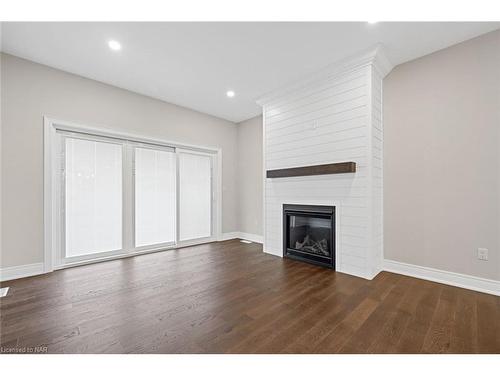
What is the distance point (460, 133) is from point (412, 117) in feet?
1.82

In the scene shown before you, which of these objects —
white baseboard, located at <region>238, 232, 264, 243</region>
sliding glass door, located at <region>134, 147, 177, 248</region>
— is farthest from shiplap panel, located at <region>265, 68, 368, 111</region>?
white baseboard, located at <region>238, 232, 264, 243</region>

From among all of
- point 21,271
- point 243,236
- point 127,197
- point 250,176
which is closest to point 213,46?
point 127,197

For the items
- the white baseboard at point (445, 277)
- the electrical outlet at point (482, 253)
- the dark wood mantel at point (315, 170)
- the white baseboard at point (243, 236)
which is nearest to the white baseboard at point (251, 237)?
the white baseboard at point (243, 236)

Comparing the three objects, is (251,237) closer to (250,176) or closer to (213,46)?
(250,176)

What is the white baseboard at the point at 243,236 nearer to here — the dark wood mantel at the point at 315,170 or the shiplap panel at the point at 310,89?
the dark wood mantel at the point at 315,170

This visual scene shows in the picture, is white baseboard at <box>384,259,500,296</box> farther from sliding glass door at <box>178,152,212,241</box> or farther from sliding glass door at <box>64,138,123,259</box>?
sliding glass door at <box>64,138,123,259</box>

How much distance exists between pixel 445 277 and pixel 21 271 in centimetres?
537

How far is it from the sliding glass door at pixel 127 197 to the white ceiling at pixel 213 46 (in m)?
1.14

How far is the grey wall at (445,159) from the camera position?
2.52m

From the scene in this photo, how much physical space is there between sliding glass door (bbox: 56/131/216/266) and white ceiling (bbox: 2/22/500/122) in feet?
3.73

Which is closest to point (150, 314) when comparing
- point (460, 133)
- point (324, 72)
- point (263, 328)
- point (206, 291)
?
point (206, 291)

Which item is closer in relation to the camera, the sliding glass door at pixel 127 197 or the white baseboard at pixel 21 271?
the white baseboard at pixel 21 271

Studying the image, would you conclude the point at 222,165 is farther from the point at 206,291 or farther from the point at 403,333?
the point at 403,333

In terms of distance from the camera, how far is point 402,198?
3.10 meters
